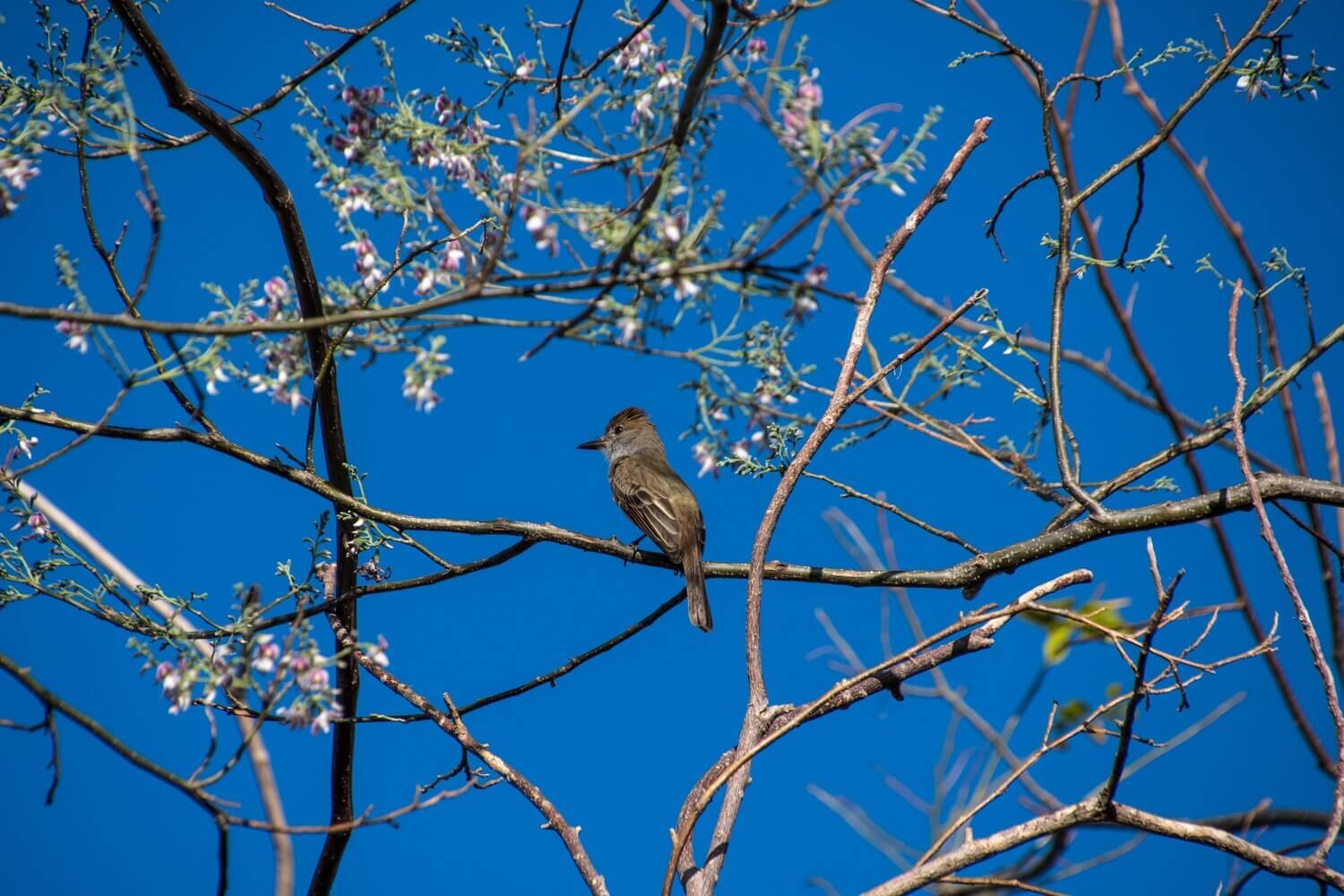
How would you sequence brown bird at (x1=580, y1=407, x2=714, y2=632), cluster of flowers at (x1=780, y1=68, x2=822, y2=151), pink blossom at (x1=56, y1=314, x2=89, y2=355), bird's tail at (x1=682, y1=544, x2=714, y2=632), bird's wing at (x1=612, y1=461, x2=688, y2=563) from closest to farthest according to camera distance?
cluster of flowers at (x1=780, y1=68, x2=822, y2=151), pink blossom at (x1=56, y1=314, x2=89, y2=355), bird's tail at (x1=682, y1=544, x2=714, y2=632), brown bird at (x1=580, y1=407, x2=714, y2=632), bird's wing at (x1=612, y1=461, x2=688, y2=563)

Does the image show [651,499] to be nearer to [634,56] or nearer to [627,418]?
[627,418]

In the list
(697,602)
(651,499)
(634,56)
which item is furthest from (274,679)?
(651,499)

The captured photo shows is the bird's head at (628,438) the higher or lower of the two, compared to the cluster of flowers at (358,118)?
higher

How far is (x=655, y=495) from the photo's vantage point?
7.41 m

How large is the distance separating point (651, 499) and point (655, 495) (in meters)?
0.07

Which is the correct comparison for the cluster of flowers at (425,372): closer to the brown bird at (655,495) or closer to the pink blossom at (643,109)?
the pink blossom at (643,109)

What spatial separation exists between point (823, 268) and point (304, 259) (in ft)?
7.03

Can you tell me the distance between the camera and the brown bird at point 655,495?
20.8ft

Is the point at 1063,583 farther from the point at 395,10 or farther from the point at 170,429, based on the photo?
the point at 170,429

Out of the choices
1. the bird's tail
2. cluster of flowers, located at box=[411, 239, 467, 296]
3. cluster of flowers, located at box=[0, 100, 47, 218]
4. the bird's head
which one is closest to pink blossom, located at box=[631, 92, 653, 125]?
cluster of flowers, located at box=[411, 239, 467, 296]

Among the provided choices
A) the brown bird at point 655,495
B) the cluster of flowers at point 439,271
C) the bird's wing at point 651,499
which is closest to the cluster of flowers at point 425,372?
the cluster of flowers at point 439,271

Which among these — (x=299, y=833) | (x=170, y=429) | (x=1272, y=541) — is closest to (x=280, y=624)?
(x=170, y=429)

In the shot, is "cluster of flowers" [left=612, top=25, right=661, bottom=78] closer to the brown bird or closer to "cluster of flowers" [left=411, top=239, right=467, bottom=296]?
"cluster of flowers" [left=411, top=239, right=467, bottom=296]

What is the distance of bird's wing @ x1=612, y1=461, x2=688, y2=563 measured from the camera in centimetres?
687
